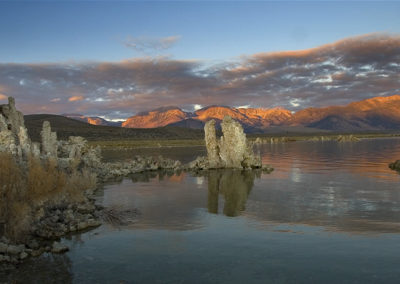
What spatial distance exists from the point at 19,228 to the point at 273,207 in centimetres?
1435

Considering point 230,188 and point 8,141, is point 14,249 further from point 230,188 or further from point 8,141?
point 230,188

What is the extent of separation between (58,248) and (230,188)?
17.8 m

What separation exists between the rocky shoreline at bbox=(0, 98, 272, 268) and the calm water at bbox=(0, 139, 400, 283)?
1.00 metres

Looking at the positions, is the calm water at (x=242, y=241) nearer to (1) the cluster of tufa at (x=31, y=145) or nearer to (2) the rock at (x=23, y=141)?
(1) the cluster of tufa at (x=31, y=145)

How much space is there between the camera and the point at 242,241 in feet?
51.7

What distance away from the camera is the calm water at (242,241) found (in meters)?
12.4

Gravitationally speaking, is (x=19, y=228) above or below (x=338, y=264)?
above

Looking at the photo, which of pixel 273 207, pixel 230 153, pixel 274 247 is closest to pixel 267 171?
pixel 230 153

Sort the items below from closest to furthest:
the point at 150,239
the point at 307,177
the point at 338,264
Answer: the point at 338,264
the point at 150,239
the point at 307,177

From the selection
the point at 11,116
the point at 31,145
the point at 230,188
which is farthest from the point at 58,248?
the point at 11,116

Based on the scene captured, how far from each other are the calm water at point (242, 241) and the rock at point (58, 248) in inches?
13.9

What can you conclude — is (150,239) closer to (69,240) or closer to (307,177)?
(69,240)

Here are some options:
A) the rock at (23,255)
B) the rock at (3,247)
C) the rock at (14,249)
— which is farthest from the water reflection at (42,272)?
the rock at (3,247)

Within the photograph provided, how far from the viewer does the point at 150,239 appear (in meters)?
16.3
